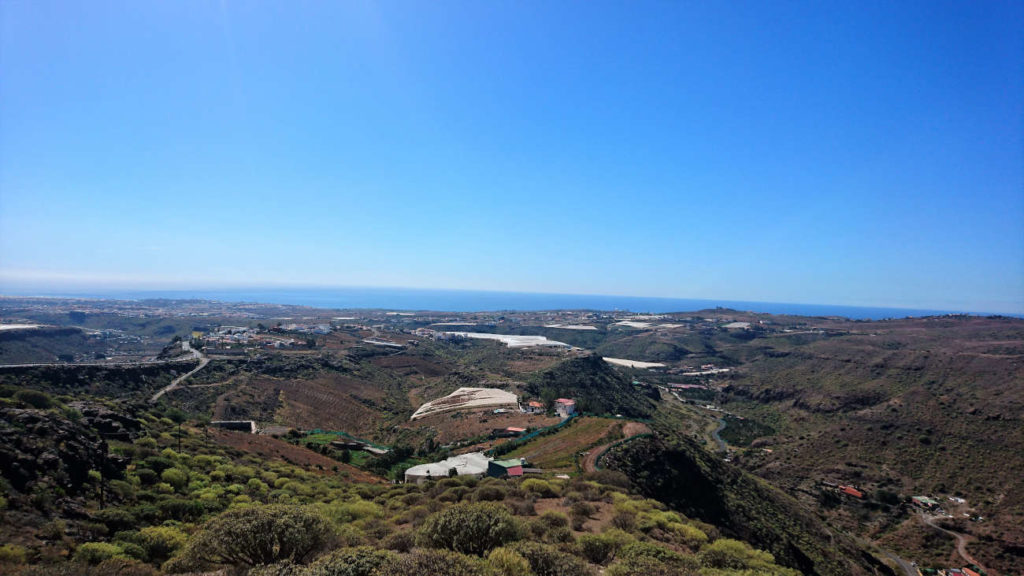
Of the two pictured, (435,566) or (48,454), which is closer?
(435,566)

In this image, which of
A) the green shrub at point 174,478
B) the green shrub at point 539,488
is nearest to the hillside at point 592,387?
the green shrub at point 539,488

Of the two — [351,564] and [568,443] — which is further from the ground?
[351,564]

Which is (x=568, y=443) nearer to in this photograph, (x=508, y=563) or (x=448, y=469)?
(x=448, y=469)

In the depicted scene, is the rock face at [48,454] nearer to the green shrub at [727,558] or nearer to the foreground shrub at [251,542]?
the foreground shrub at [251,542]

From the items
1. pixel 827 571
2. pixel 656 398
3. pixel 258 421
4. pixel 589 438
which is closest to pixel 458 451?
pixel 589 438

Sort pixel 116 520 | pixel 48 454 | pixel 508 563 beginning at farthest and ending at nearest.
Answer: pixel 48 454
pixel 116 520
pixel 508 563

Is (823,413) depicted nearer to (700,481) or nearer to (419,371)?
(700,481)

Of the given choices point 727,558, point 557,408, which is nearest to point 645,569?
point 727,558
